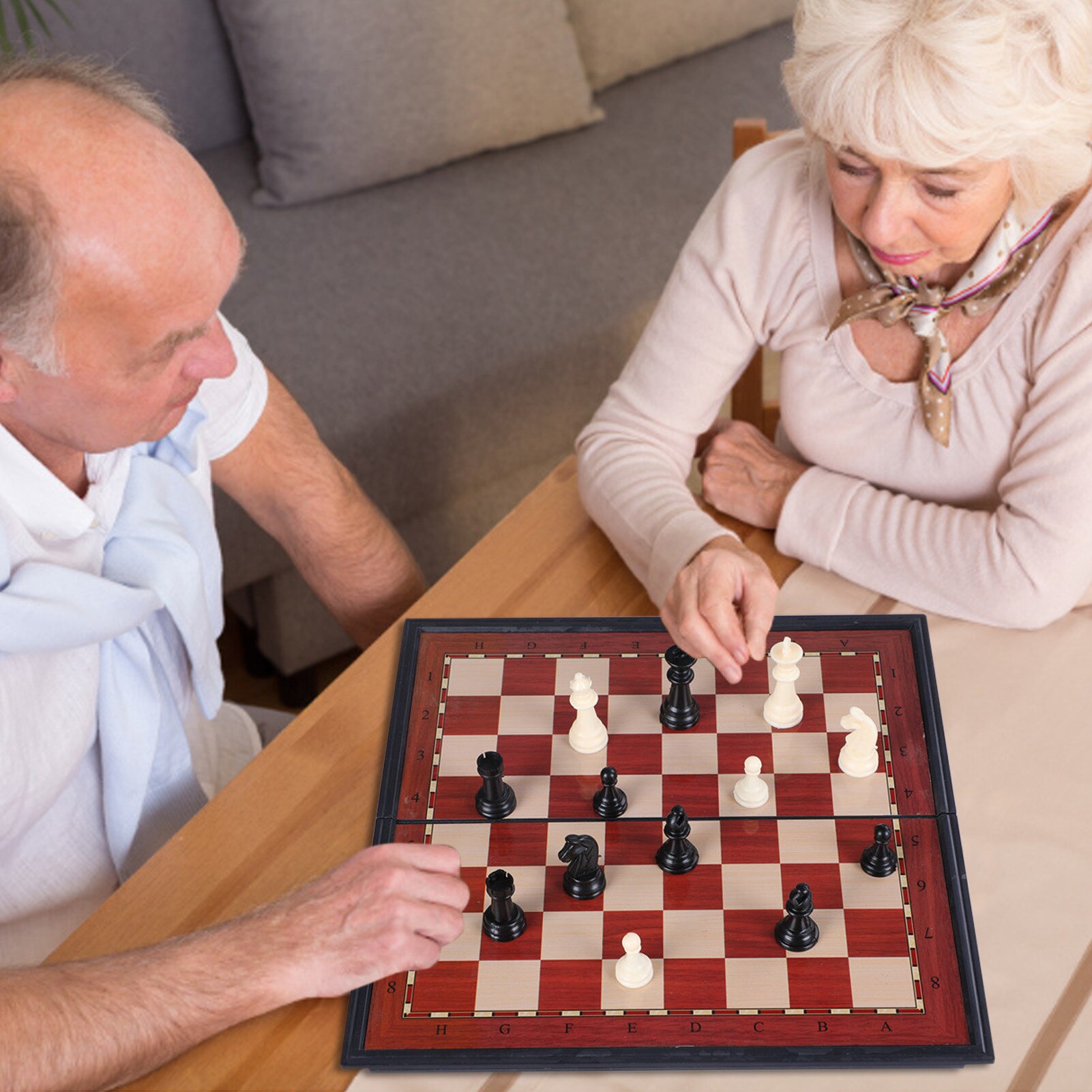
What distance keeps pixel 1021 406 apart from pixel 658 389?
1.44ft

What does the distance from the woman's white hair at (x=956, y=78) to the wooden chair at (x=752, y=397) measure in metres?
0.53

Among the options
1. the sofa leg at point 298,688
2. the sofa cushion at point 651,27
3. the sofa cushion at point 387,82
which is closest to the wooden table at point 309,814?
the sofa leg at point 298,688

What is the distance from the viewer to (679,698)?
1.46 m

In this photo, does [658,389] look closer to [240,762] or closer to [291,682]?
[240,762]

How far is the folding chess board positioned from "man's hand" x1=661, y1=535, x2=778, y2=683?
0.15 feet

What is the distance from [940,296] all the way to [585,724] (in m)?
0.64

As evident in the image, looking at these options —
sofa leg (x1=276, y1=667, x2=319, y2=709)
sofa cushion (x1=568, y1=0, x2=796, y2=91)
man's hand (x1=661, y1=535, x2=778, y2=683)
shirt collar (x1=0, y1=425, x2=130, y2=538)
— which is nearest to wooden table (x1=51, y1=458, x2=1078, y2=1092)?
man's hand (x1=661, y1=535, x2=778, y2=683)

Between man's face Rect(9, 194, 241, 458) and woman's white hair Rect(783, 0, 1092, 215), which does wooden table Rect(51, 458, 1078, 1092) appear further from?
woman's white hair Rect(783, 0, 1092, 215)

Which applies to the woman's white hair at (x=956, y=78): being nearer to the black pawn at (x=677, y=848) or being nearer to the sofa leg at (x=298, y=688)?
the black pawn at (x=677, y=848)

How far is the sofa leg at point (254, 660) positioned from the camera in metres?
2.94

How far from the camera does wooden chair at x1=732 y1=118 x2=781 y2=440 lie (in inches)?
79.1

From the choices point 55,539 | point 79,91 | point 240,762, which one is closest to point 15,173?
point 79,91

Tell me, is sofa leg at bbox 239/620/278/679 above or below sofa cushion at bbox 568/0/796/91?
below

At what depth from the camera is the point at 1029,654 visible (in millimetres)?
1548
